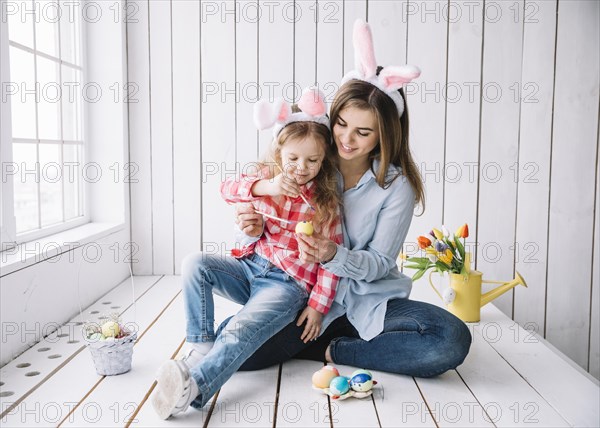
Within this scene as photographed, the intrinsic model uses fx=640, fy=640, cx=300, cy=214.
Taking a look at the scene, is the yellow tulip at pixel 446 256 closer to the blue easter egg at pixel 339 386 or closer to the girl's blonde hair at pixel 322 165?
the girl's blonde hair at pixel 322 165

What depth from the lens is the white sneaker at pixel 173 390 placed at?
143 cm

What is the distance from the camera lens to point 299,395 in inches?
64.4

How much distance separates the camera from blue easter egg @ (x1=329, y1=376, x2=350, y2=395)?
5.22 ft

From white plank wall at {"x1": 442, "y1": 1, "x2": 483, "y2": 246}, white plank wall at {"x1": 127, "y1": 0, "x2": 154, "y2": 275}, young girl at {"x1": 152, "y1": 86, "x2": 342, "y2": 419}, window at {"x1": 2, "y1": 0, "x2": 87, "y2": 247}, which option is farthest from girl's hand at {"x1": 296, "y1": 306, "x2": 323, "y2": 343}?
white plank wall at {"x1": 127, "y1": 0, "x2": 154, "y2": 275}

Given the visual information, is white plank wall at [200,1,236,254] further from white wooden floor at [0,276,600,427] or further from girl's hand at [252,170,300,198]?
girl's hand at [252,170,300,198]

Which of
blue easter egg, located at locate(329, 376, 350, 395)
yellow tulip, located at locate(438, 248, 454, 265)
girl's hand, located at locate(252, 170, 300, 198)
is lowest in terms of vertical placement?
blue easter egg, located at locate(329, 376, 350, 395)

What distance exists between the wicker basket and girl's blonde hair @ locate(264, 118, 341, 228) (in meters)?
0.62

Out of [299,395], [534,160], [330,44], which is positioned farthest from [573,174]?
[299,395]

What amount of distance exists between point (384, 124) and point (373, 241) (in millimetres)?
332

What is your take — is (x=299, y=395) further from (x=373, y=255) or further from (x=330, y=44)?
(x=330, y=44)

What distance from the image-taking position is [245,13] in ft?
9.41

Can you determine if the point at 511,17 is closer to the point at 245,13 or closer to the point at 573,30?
the point at 573,30

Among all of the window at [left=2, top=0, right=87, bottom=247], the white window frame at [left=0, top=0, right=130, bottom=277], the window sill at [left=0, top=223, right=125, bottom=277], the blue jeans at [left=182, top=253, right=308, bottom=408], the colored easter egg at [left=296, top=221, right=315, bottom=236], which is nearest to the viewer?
the blue jeans at [left=182, top=253, right=308, bottom=408]

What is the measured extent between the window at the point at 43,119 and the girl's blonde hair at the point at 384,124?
40.5 inches
